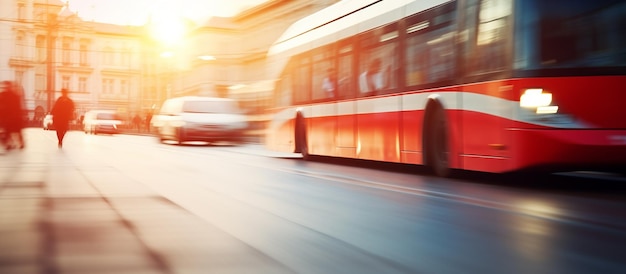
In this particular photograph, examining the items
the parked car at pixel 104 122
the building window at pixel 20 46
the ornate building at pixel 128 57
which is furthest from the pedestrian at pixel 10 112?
the building window at pixel 20 46

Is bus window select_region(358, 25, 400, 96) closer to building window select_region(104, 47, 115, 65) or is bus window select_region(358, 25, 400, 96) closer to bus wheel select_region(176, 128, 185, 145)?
bus wheel select_region(176, 128, 185, 145)

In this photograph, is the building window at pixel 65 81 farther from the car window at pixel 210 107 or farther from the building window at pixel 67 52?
the car window at pixel 210 107

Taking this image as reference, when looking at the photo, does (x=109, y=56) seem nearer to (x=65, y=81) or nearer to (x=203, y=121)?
(x=65, y=81)

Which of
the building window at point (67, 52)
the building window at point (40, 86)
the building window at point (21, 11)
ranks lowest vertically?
the building window at point (40, 86)

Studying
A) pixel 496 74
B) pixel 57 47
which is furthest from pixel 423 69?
pixel 57 47

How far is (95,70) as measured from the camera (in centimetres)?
10594

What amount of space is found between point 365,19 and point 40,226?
9256 millimetres

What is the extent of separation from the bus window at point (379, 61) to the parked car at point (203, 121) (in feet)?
52.3

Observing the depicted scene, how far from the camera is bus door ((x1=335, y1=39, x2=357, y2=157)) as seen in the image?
15859 millimetres

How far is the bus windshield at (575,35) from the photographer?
33.1ft

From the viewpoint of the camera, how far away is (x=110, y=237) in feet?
20.5

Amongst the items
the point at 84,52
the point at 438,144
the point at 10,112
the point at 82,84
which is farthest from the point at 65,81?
the point at 438,144

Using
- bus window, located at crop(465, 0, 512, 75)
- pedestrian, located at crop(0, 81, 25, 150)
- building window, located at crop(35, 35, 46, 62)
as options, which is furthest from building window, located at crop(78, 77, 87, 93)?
bus window, located at crop(465, 0, 512, 75)

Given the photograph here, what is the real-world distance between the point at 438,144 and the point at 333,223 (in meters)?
5.70
